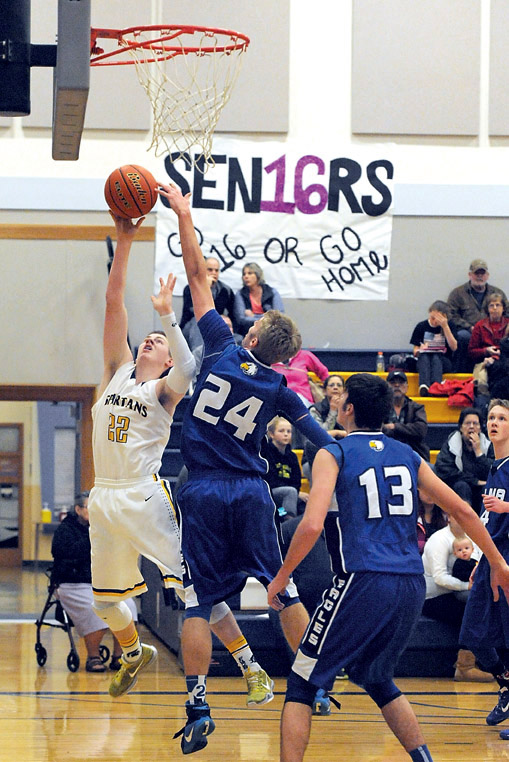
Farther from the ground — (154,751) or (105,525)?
(105,525)

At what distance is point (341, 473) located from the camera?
4.38 m

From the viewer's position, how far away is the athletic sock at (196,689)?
494 centimetres

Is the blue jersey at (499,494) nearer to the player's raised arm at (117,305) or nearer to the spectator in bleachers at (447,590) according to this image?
the spectator in bleachers at (447,590)

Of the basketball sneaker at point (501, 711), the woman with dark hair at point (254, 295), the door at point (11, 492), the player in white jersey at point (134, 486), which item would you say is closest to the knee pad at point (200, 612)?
the player in white jersey at point (134, 486)

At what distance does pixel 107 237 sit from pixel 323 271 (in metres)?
2.72

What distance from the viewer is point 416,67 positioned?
13023mm

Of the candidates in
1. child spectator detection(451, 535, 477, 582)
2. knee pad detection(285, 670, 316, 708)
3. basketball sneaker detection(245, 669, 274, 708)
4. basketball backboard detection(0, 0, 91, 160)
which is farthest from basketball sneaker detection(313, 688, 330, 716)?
basketball backboard detection(0, 0, 91, 160)

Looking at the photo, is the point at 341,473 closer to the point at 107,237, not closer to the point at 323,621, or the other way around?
the point at 323,621

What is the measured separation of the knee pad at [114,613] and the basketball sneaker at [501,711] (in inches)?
96.7

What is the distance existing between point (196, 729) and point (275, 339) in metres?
1.86

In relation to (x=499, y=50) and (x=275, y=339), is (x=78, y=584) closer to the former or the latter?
(x=275, y=339)

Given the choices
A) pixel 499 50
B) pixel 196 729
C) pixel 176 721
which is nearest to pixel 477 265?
pixel 499 50

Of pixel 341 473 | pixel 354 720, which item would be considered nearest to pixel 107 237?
pixel 354 720

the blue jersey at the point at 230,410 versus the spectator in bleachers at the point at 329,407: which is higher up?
the blue jersey at the point at 230,410
